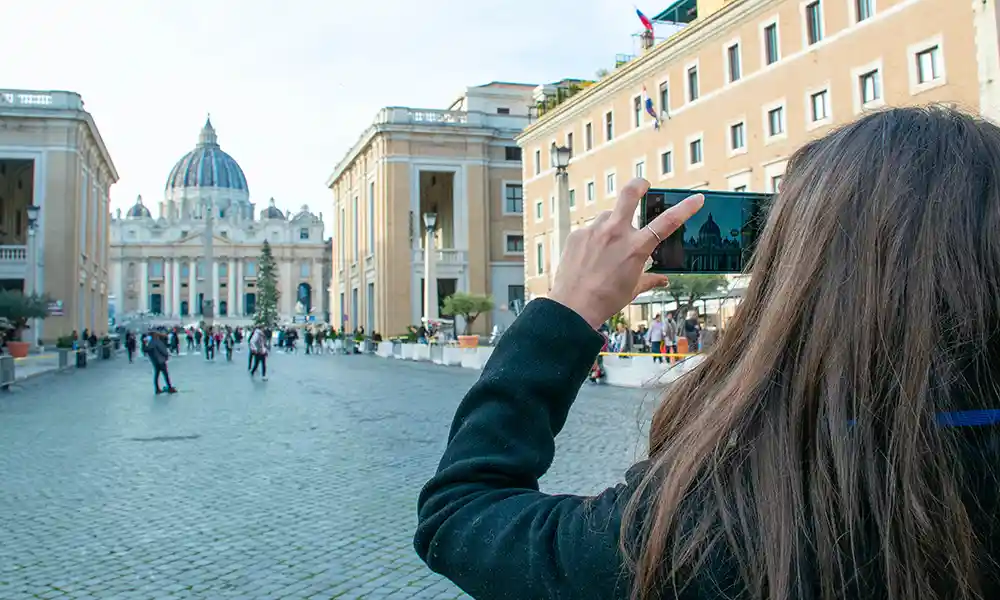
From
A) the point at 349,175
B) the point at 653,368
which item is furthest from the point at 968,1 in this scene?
the point at 349,175

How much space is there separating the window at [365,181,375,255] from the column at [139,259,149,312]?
7809cm

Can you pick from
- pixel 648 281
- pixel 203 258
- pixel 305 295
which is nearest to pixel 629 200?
pixel 648 281

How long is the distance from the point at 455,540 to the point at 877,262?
653 mm

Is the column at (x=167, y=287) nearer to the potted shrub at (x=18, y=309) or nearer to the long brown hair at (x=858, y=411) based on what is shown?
the potted shrub at (x=18, y=309)

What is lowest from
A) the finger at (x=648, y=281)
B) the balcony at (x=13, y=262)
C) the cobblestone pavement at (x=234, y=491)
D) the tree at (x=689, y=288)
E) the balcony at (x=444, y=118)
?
the cobblestone pavement at (x=234, y=491)

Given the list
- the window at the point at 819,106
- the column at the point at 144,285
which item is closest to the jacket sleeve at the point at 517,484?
the window at the point at 819,106

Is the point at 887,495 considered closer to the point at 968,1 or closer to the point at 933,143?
the point at 933,143

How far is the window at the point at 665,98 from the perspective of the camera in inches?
1249

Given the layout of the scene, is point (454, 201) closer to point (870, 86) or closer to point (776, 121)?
point (776, 121)

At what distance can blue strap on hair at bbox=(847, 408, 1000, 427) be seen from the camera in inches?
38.0

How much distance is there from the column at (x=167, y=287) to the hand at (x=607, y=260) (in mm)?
131868

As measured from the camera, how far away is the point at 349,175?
66.9 meters

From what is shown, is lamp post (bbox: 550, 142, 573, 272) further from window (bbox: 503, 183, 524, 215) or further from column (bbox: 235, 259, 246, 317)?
column (bbox: 235, 259, 246, 317)

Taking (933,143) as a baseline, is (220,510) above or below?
below
